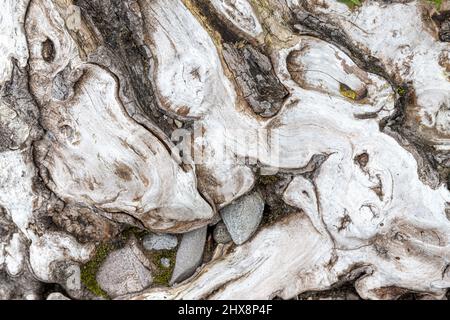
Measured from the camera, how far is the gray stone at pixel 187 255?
465cm

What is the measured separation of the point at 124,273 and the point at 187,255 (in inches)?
28.7

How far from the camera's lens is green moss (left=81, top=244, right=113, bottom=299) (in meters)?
4.57

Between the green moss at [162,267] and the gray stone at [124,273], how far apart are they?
0.09 metres

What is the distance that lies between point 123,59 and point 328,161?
2258mm

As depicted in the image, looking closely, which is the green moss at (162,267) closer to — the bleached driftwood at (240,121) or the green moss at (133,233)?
the green moss at (133,233)

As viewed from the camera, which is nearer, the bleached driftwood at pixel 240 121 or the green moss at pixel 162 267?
the bleached driftwood at pixel 240 121

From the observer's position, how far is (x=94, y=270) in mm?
4625

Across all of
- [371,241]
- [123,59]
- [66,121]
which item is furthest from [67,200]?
[371,241]

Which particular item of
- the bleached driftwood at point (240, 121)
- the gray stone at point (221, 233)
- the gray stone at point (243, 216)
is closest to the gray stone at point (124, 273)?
the bleached driftwood at point (240, 121)

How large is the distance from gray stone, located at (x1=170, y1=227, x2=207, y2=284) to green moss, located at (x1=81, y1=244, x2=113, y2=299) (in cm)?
76

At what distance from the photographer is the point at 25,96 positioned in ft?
13.1

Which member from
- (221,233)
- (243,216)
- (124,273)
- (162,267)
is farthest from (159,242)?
(243,216)

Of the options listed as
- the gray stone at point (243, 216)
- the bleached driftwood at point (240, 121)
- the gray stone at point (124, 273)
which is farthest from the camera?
the gray stone at point (124, 273)

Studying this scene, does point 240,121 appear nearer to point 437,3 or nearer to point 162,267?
point 162,267
